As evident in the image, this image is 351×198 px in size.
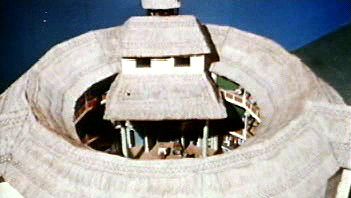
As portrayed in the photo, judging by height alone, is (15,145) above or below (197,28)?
below

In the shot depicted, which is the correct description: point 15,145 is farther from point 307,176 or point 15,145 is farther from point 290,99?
point 290,99

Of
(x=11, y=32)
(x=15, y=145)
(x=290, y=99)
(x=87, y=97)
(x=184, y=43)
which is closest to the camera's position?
(x=15, y=145)

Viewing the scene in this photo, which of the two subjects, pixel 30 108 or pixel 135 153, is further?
pixel 135 153

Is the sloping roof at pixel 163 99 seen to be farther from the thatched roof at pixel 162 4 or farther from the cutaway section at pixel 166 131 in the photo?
the thatched roof at pixel 162 4

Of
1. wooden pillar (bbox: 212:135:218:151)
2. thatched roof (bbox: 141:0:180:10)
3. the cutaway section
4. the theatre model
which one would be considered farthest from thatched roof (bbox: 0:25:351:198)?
wooden pillar (bbox: 212:135:218:151)

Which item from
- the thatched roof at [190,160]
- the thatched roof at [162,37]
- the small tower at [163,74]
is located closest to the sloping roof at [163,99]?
the small tower at [163,74]

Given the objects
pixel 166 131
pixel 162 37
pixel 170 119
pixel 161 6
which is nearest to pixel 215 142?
pixel 166 131

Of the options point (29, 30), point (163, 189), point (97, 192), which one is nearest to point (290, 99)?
point (163, 189)
